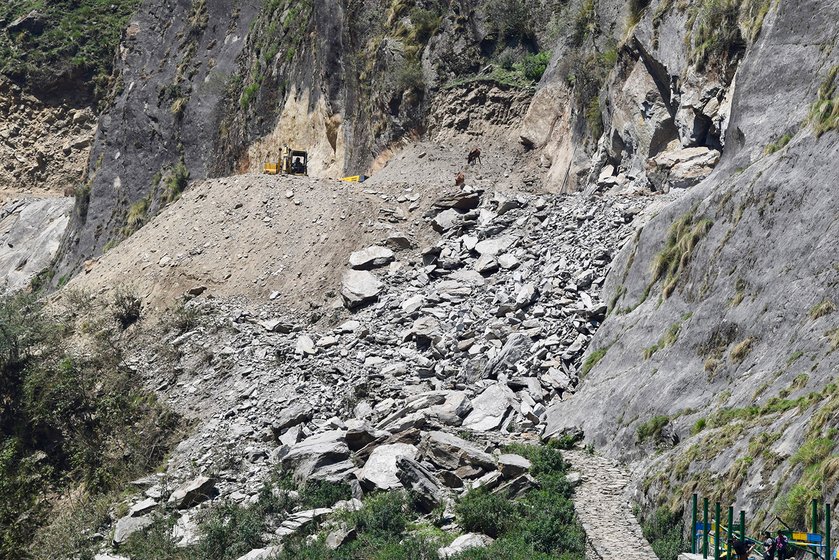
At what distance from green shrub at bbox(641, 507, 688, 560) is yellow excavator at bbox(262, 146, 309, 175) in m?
24.8

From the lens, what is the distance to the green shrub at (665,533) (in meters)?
13.4

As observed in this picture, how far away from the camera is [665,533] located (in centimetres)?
1404

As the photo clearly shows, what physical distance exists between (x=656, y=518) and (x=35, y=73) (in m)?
53.4

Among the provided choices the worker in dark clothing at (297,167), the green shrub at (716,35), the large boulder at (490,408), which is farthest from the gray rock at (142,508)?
the worker in dark clothing at (297,167)

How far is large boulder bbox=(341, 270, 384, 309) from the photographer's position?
89.1 feet

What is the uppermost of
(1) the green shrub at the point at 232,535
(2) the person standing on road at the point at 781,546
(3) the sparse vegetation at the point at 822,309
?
(3) the sparse vegetation at the point at 822,309

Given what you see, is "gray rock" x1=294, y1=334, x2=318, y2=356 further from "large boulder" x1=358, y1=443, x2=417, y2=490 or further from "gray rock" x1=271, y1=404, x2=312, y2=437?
"large boulder" x1=358, y1=443, x2=417, y2=490

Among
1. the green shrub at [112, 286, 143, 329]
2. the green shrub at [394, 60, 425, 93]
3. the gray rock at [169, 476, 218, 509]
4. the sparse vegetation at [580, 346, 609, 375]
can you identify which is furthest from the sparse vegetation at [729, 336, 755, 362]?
the green shrub at [394, 60, 425, 93]

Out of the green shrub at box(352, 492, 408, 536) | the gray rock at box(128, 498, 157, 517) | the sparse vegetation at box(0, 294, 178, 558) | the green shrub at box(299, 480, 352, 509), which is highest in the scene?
the green shrub at box(352, 492, 408, 536)

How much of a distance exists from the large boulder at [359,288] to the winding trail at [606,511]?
9.87m

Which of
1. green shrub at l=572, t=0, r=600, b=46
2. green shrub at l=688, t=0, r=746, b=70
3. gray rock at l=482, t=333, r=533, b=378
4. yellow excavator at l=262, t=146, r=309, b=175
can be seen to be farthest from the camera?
yellow excavator at l=262, t=146, r=309, b=175

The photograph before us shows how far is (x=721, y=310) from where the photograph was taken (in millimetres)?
17281

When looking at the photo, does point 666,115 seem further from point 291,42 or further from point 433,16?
point 291,42

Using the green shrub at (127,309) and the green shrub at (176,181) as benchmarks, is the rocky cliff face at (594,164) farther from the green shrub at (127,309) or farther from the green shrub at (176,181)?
the green shrub at (127,309)
